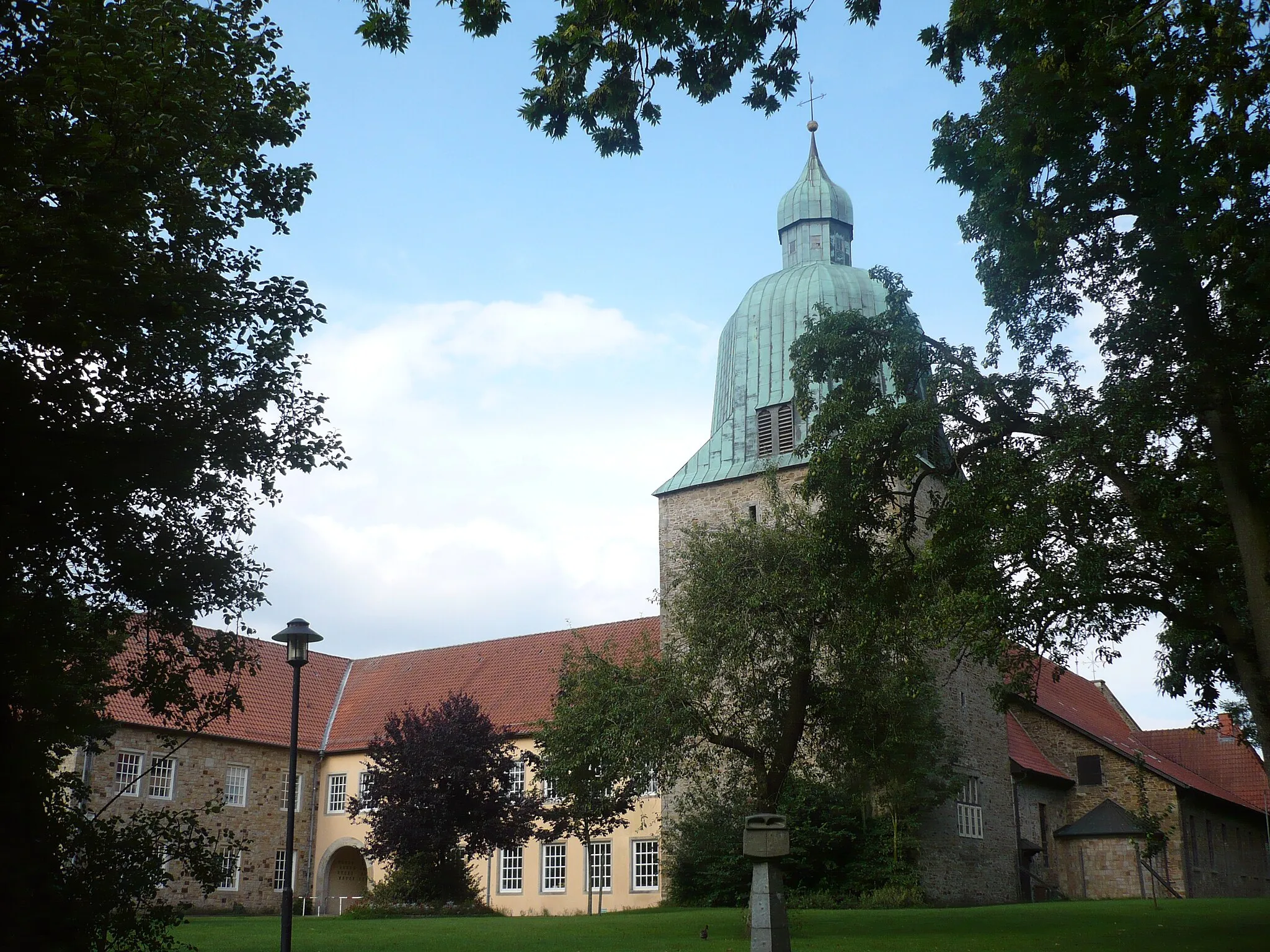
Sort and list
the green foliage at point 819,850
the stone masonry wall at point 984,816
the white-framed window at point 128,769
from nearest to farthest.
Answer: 1. the green foliage at point 819,850
2. the stone masonry wall at point 984,816
3. the white-framed window at point 128,769

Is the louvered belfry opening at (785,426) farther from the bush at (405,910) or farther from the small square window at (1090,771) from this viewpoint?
the small square window at (1090,771)

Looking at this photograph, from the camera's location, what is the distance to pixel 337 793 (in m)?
38.7

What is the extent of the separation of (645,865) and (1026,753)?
13.0m

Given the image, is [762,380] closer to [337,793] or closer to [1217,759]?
[337,793]

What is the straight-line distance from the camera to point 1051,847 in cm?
3638

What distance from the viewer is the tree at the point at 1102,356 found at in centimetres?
988

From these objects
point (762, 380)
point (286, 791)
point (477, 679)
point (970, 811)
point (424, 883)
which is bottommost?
point (424, 883)

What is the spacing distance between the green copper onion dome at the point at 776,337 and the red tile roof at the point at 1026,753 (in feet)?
39.2

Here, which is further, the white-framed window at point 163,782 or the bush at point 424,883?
the white-framed window at point 163,782

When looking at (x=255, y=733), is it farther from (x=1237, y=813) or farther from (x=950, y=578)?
(x=1237, y=813)

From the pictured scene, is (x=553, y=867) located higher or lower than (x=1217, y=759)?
lower

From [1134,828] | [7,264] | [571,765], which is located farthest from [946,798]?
[7,264]

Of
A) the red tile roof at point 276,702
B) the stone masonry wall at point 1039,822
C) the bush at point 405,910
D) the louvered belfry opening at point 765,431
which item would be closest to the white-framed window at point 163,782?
the red tile roof at point 276,702

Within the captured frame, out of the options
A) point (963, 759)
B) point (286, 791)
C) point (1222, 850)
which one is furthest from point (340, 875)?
point (1222, 850)
